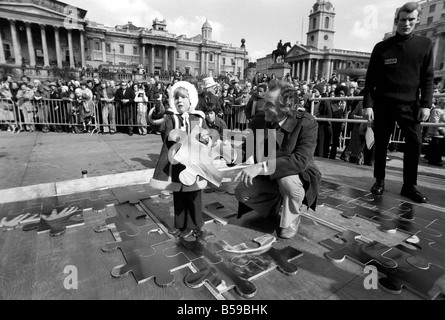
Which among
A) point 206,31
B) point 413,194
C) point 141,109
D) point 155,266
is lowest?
point 155,266

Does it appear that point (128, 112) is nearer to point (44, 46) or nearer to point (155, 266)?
point (155, 266)

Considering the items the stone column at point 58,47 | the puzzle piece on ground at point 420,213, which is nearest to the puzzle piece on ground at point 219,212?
the puzzle piece on ground at point 420,213

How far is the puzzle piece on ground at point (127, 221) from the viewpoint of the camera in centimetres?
280

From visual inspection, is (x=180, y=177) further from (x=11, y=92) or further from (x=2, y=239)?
(x=11, y=92)

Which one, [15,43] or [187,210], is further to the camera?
[15,43]

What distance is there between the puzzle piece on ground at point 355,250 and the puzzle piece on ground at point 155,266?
126cm

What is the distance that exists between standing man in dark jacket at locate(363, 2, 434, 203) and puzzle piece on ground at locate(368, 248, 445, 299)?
1767mm

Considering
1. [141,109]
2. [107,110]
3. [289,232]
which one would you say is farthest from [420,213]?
[107,110]

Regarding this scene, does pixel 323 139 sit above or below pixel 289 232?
above

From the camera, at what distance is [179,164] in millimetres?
2557

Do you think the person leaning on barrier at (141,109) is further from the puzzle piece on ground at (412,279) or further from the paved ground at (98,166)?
the puzzle piece on ground at (412,279)

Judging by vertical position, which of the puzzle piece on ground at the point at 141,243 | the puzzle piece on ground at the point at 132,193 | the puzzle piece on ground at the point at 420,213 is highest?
the puzzle piece on ground at the point at 420,213

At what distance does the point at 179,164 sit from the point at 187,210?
0.50m

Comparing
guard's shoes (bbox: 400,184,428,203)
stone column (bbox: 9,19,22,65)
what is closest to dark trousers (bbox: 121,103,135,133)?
guard's shoes (bbox: 400,184,428,203)
